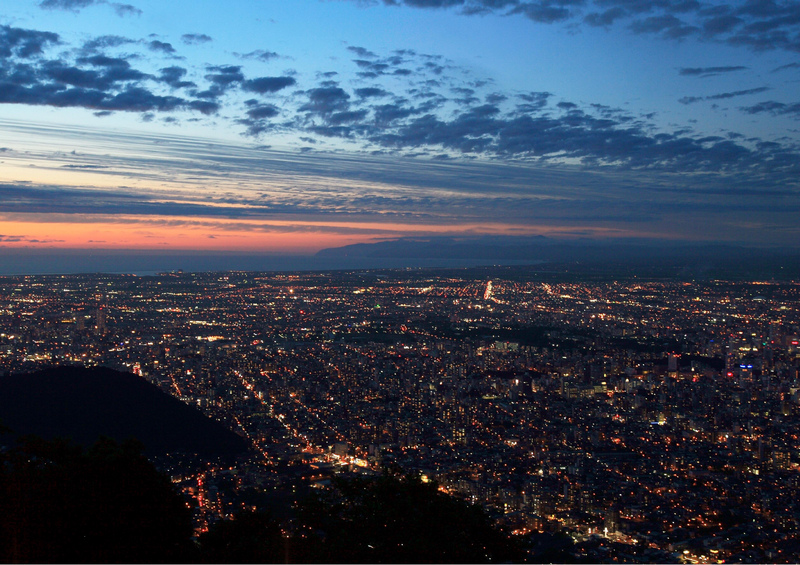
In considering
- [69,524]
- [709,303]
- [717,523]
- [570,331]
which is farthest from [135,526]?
[709,303]

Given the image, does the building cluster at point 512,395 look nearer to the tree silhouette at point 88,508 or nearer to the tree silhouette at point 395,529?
the tree silhouette at point 395,529

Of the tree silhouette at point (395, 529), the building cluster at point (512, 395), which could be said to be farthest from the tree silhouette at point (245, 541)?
the building cluster at point (512, 395)

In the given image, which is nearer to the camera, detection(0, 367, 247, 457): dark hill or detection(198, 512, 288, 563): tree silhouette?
detection(198, 512, 288, 563): tree silhouette

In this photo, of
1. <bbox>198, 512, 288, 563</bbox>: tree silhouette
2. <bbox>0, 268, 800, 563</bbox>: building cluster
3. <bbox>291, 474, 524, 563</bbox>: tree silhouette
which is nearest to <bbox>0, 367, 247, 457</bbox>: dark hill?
<bbox>0, 268, 800, 563</bbox>: building cluster

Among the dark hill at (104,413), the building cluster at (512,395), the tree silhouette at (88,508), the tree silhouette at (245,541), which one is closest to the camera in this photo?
the tree silhouette at (88,508)

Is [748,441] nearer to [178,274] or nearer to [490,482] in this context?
[490,482]

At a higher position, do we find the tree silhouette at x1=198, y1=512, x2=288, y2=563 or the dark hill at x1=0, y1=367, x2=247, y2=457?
the tree silhouette at x1=198, y1=512, x2=288, y2=563

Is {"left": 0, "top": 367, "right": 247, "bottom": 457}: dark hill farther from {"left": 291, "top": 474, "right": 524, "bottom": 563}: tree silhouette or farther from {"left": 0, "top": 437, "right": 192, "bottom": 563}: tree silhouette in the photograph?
{"left": 0, "top": 437, "right": 192, "bottom": 563}: tree silhouette

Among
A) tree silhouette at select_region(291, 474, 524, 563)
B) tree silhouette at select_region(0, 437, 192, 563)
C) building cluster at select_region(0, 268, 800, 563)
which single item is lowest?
building cluster at select_region(0, 268, 800, 563)
